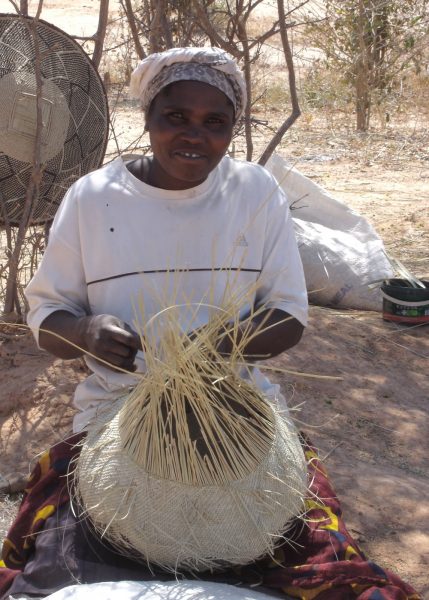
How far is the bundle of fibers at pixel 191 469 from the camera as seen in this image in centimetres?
152

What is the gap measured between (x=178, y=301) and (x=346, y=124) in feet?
24.1

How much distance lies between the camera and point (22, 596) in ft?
5.44

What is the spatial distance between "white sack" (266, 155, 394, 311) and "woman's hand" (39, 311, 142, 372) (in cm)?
262

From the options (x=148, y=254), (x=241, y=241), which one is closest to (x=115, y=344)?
(x=148, y=254)

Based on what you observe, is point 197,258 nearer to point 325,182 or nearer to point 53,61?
point 53,61

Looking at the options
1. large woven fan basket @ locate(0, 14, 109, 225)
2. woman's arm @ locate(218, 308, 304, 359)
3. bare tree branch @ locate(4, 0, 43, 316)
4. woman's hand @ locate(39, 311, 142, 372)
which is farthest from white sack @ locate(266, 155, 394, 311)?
woman's hand @ locate(39, 311, 142, 372)

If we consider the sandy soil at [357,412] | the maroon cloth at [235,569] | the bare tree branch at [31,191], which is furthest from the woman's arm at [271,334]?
the bare tree branch at [31,191]

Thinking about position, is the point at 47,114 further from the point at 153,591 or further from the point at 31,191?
the point at 153,591

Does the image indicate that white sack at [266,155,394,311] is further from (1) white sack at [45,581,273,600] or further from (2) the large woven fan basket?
(1) white sack at [45,581,273,600]

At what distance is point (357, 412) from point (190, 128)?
5.66ft

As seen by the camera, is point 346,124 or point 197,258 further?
point 346,124

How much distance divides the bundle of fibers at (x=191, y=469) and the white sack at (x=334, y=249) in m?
2.90

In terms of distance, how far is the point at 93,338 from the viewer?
1.78 meters

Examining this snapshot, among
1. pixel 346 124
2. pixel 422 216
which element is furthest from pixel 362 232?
pixel 346 124
